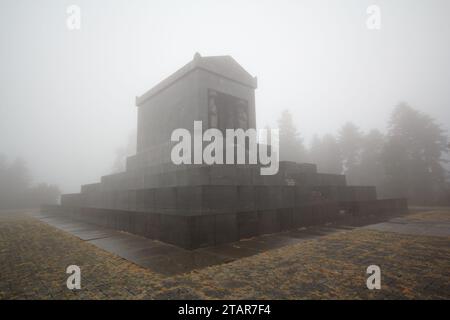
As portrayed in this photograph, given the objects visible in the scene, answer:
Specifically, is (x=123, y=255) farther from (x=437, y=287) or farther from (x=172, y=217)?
(x=437, y=287)

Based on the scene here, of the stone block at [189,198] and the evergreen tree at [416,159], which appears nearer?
the stone block at [189,198]

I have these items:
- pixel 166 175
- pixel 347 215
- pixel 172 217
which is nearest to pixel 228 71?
pixel 166 175

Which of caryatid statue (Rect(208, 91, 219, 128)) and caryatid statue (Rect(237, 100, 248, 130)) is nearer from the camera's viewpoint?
caryatid statue (Rect(208, 91, 219, 128))

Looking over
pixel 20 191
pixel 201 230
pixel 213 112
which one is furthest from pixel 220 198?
pixel 20 191

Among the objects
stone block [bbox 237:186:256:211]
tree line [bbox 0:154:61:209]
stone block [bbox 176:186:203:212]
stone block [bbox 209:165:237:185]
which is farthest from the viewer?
tree line [bbox 0:154:61:209]

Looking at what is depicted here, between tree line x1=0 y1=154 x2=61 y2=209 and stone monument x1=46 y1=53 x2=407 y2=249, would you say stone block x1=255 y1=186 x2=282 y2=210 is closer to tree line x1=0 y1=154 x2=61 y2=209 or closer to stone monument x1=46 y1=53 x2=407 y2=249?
stone monument x1=46 y1=53 x2=407 y2=249

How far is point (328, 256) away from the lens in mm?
5156

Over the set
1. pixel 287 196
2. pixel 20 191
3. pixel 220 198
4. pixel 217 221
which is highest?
pixel 220 198

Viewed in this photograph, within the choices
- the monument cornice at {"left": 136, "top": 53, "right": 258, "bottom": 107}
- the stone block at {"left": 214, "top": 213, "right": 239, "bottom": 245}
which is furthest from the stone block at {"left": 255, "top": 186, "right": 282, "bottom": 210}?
the monument cornice at {"left": 136, "top": 53, "right": 258, "bottom": 107}

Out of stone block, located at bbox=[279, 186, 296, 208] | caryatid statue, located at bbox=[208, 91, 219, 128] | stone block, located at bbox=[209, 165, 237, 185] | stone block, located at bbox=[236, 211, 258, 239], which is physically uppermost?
caryatid statue, located at bbox=[208, 91, 219, 128]

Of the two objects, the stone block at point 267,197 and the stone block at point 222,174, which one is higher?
the stone block at point 222,174

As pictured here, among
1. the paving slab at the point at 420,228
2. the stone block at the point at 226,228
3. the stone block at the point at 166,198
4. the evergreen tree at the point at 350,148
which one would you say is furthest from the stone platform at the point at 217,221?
the evergreen tree at the point at 350,148

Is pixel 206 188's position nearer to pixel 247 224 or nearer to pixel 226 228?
pixel 226 228

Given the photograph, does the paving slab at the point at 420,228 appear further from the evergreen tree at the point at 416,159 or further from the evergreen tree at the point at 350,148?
the evergreen tree at the point at 350,148
